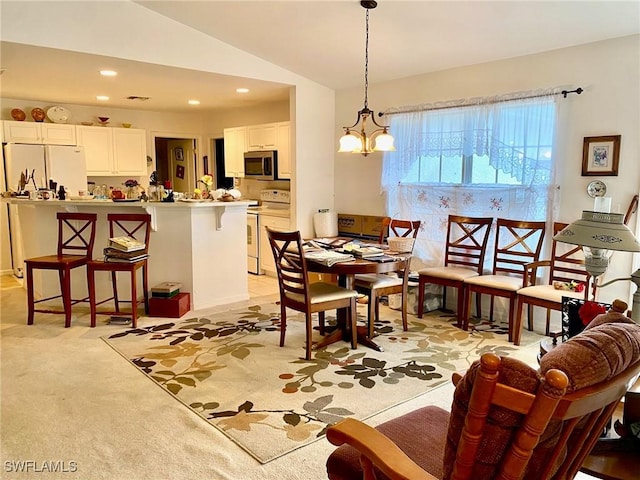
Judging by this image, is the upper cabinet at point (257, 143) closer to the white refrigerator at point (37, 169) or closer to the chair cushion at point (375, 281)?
the white refrigerator at point (37, 169)

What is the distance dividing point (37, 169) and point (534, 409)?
6.72 metres

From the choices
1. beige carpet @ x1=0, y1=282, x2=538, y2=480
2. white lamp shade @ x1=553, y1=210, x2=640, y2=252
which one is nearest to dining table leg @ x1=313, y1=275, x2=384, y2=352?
beige carpet @ x1=0, y1=282, x2=538, y2=480

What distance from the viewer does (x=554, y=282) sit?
387cm

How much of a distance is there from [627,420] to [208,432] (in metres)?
1.91

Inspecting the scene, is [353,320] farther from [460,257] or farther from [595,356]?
[595,356]

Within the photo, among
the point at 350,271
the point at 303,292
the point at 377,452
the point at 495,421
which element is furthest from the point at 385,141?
the point at 495,421

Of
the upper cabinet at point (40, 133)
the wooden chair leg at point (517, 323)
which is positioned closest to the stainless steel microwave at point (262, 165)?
the upper cabinet at point (40, 133)

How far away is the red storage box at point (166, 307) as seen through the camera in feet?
14.5

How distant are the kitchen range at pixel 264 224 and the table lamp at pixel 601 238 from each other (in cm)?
445

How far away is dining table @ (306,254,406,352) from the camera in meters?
3.32

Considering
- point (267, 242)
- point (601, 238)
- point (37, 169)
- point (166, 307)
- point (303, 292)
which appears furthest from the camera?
point (267, 242)

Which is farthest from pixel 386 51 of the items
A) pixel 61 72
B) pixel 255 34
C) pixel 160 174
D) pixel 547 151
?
pixel 160 174

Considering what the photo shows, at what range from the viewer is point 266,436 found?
2.42m

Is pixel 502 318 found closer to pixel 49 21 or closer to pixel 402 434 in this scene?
pixel 402 434
